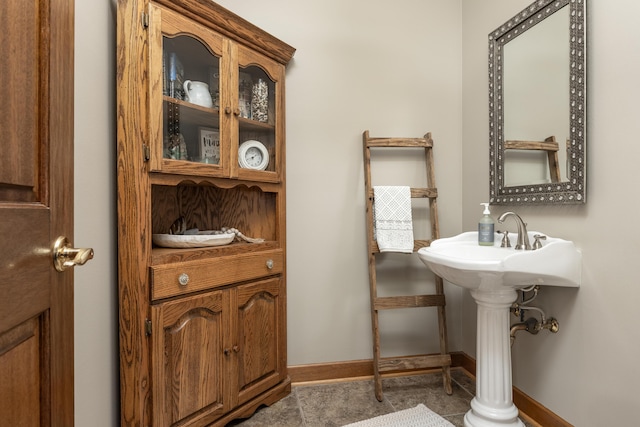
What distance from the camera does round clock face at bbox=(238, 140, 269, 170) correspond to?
5.73ft

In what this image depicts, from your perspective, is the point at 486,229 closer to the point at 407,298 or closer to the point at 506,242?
the point at 506,242

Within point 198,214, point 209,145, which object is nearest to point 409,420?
point 198,214

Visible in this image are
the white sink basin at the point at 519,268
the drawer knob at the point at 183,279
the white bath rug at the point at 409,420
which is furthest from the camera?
the white bath rug at the point at 409,420

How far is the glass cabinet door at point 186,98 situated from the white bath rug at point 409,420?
1357 millimetres

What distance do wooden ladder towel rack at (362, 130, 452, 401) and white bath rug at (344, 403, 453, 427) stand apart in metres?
0.17

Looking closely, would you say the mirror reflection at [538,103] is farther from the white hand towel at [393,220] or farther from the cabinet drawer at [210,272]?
the cabinet drawer at [210,272]

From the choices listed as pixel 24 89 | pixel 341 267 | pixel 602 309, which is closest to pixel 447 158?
pixel 341 267

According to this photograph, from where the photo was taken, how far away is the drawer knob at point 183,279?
55.0 inches

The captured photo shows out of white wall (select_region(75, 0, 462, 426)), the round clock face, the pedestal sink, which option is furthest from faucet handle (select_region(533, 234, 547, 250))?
the round clock face

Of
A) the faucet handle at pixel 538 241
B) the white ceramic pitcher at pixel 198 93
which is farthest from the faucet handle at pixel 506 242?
the white ceramic pitcher at pixel 198 93

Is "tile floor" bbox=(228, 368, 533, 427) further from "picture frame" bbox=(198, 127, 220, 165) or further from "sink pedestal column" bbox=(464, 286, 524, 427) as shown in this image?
"picture frame" bbox=(198, 127, 220, 165)

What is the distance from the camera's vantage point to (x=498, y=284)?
53.2 inches

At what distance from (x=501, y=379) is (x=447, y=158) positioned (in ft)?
4.24

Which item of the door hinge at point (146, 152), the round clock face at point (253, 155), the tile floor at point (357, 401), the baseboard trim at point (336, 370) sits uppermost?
the round clock face at point (253, 155)
